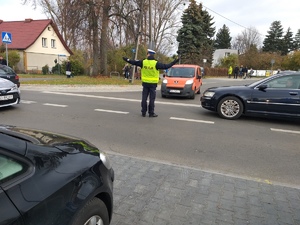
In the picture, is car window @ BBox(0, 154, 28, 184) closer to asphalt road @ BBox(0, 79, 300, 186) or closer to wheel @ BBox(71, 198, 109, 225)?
wheel @ BBox(71, 198, 109, 225)

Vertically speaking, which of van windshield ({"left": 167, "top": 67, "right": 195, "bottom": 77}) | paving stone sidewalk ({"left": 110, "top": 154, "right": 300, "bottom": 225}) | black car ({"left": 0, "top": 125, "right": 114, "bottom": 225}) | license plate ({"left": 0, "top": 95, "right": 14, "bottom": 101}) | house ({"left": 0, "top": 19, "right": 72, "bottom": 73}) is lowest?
paving stone sidewalk ({"left": 110, "top": 154, "right": 300, "bottom": 225})

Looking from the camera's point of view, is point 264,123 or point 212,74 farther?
point 212,74

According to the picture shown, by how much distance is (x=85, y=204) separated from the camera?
1.86m

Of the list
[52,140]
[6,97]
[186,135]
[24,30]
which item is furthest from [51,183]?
[24,30]

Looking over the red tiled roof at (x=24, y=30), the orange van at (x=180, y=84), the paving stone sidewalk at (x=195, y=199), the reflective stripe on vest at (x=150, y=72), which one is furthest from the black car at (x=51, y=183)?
the red tiled roof at (x=24, y=30)

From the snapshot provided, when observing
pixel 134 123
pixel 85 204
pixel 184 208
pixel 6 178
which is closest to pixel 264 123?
pixel 134 123

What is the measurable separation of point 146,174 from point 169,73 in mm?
10030

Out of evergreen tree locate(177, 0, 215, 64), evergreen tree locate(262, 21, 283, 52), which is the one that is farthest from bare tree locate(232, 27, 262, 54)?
evergreen tree locate(177, 0, 215, 64)

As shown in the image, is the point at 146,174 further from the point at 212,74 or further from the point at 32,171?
the point at 212,74

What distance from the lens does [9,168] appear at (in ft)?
5.31

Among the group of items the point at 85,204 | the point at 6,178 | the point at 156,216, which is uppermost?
the point at 6,178

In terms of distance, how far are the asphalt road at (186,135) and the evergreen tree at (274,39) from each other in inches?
3133

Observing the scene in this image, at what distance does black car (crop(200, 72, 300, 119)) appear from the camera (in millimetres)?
7277

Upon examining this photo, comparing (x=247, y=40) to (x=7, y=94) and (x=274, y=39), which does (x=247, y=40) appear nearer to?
(x=274, y=39)
